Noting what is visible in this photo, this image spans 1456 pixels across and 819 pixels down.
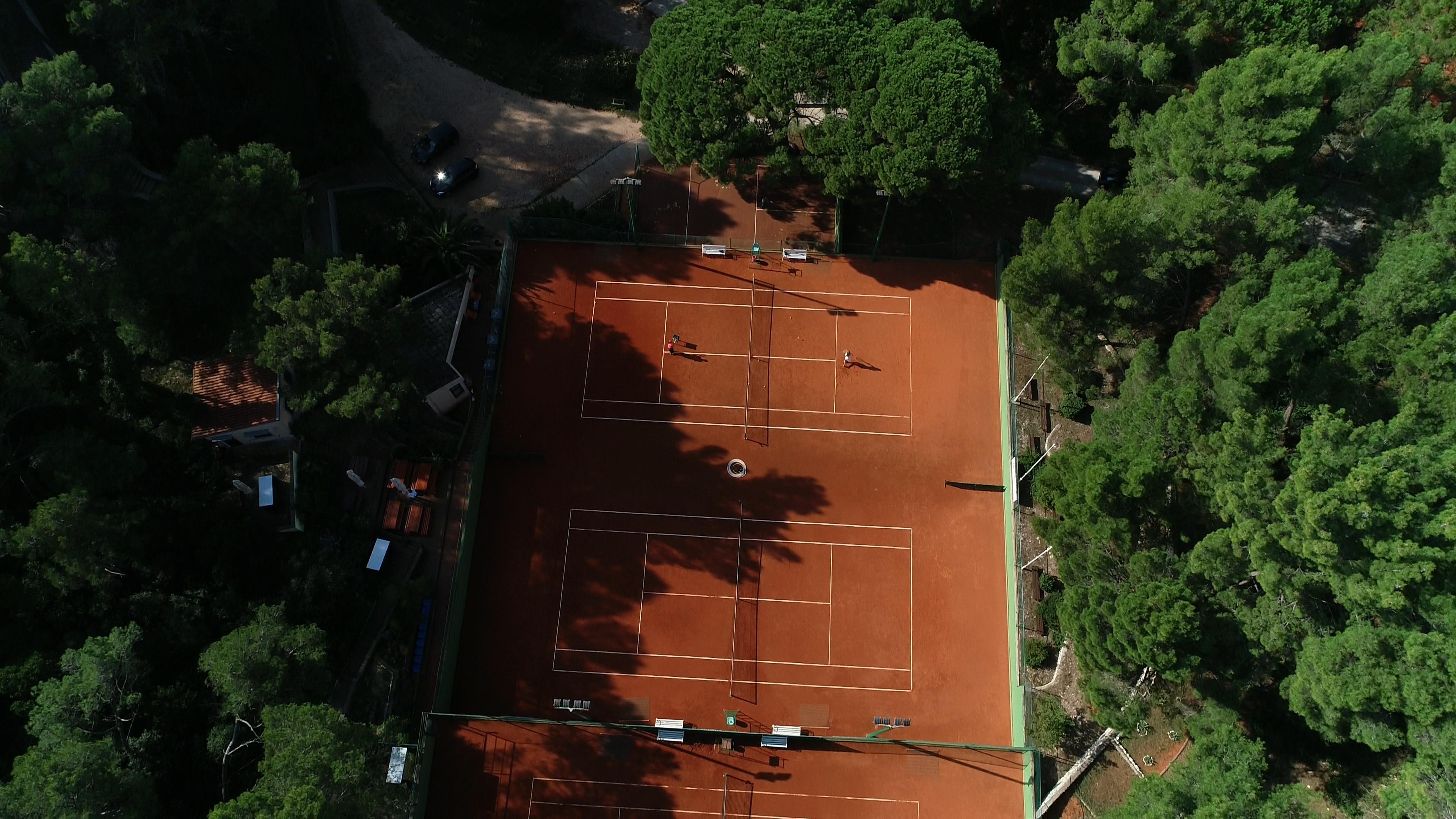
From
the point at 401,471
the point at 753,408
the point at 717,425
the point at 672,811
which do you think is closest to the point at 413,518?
the point at 401,471

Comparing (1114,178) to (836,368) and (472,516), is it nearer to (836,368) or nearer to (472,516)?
(836,368)

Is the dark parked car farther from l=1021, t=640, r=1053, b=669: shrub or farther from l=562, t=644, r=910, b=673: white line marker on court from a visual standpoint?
l=562, t=644, r=910, b=673: white line marker on court

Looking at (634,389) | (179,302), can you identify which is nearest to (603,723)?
(634,389)

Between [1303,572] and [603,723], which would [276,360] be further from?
[1303,572]

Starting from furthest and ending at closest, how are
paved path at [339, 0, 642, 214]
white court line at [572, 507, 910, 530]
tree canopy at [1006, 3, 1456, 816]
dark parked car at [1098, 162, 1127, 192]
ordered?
paved path at [339, 0, 642, 214], dark parked car at [1098, 162, 1127, 192], white court line at [572, 507, 910, 530], tree canopy at [1006, 3, 1456, 816]

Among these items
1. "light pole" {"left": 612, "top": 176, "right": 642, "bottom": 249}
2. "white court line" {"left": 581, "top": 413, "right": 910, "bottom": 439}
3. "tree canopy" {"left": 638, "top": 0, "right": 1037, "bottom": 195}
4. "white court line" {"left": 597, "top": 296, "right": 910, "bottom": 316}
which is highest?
"tree canopy" {"left": 638, "top": 0, "right": 1037, "bottom": 195}

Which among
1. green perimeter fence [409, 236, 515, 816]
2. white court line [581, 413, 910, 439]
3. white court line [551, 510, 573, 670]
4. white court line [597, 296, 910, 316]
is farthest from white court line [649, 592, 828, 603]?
white court line [597, 296, 910, 316]

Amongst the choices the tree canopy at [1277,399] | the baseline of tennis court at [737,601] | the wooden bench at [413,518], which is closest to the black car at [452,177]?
the wooden bench at [413,518]
